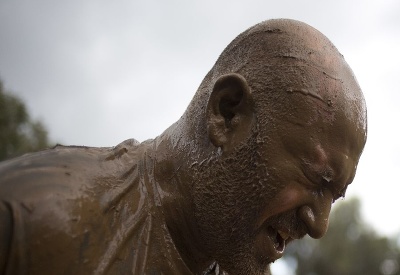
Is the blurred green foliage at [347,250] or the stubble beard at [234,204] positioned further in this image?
the blurred green foliage at [347,250]

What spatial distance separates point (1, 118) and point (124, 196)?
1324 cm

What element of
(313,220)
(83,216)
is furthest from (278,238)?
(83,216)

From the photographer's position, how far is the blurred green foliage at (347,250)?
30359mm

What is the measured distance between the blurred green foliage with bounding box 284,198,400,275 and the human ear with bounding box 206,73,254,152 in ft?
93.2

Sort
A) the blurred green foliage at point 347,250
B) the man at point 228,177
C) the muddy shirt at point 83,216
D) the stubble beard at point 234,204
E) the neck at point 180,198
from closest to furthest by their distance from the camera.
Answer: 1. the muddy shirt at point 83,216
2. the man at point 228,177
3. the stubble beard at point 234,204
4. the neck at point 180,198
5. the blurred green foliage at point 347,250

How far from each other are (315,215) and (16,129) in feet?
45.7

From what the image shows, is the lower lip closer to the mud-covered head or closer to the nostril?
the mud-covered head

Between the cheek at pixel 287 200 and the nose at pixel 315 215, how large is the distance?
0.04 metres

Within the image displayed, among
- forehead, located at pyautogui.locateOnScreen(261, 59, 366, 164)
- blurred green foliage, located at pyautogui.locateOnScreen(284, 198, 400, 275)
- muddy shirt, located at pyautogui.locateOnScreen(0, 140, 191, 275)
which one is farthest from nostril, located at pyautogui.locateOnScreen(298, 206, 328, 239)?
blurred green foliage, located at pyautogui.locateOnScreen(284, 198, 400, 275)

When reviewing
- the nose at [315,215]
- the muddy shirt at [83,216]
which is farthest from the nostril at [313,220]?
the muddy shirt at [83,216]

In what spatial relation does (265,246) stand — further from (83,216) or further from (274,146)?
(83,216)

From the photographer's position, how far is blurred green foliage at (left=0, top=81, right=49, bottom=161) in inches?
564

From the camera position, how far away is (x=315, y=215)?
7.84 ft

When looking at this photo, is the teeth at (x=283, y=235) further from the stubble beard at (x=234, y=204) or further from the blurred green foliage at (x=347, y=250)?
the blurred green foliage at (x=347, y=250)
